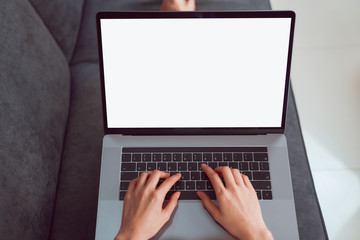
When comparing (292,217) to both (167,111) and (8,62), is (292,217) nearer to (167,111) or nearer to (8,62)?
(167,111)

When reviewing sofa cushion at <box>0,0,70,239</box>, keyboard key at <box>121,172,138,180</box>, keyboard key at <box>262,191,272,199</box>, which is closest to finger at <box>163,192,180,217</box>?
keyboard key at <box>121,172,138,180</box>

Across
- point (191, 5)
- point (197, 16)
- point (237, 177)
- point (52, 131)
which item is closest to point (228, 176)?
point (237, 177)

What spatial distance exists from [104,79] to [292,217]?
23.2 inches

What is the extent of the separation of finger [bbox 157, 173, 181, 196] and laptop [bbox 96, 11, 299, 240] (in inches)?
1.4

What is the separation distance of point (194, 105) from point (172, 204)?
0.26 m

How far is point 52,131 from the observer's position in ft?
2.93

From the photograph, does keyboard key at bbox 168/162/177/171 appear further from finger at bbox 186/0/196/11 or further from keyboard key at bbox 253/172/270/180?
finger at bbox 186/0/196/11

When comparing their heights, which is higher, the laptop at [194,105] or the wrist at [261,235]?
the laptop at [194,105]

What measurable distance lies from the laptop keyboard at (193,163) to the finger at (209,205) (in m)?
0.02

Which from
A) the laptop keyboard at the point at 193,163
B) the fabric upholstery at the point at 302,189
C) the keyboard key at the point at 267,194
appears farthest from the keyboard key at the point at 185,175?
the fabric upholstery at the point at 302,189

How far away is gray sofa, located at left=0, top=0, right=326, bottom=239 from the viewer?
0.73m

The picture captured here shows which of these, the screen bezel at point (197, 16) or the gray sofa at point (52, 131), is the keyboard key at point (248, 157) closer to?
the screen bezel at point (197, 16)

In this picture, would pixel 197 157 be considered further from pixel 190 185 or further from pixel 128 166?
pixel 128 166

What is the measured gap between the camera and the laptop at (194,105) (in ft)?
2.23
